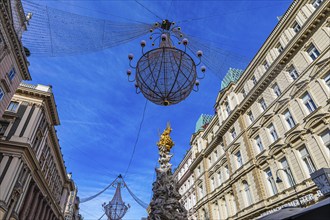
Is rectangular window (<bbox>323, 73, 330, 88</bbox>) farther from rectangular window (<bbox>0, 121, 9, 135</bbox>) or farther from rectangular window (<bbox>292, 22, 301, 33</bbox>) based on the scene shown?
rectangular window (<bbox>0, 121, 9, 135</bbox>)

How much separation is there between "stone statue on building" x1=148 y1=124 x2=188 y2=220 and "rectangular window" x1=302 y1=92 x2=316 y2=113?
11.0m

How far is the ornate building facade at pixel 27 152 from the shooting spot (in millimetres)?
20750

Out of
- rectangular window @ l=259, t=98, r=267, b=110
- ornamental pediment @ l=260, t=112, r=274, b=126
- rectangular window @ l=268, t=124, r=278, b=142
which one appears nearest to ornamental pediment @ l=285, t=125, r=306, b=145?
rectangular window @ l=268, t=124, r=278, b=142

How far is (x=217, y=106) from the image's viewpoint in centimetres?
2998

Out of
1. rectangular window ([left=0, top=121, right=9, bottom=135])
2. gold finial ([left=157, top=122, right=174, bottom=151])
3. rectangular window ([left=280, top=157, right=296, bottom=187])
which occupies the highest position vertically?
rectangular window ([left=0, top=121, right=9, bottom=135])

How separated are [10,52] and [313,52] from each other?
25.8 m

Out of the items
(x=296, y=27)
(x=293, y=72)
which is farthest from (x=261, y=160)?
(x=296, y=27)

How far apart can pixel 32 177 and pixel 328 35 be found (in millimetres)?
31936

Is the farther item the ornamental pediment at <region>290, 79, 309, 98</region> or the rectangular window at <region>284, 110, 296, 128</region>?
the rectangular window at <region>284, 110, 296, 128</region>

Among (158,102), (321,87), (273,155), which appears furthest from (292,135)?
(158,102)

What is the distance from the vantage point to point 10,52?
63.9 ft

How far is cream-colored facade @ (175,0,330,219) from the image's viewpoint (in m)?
15.1

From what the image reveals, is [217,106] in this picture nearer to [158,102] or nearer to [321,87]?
[321,87]

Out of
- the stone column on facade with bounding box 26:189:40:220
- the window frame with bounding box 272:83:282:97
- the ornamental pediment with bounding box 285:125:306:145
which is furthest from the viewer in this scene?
the stone column on facade with bounding box 26:189:40:220
